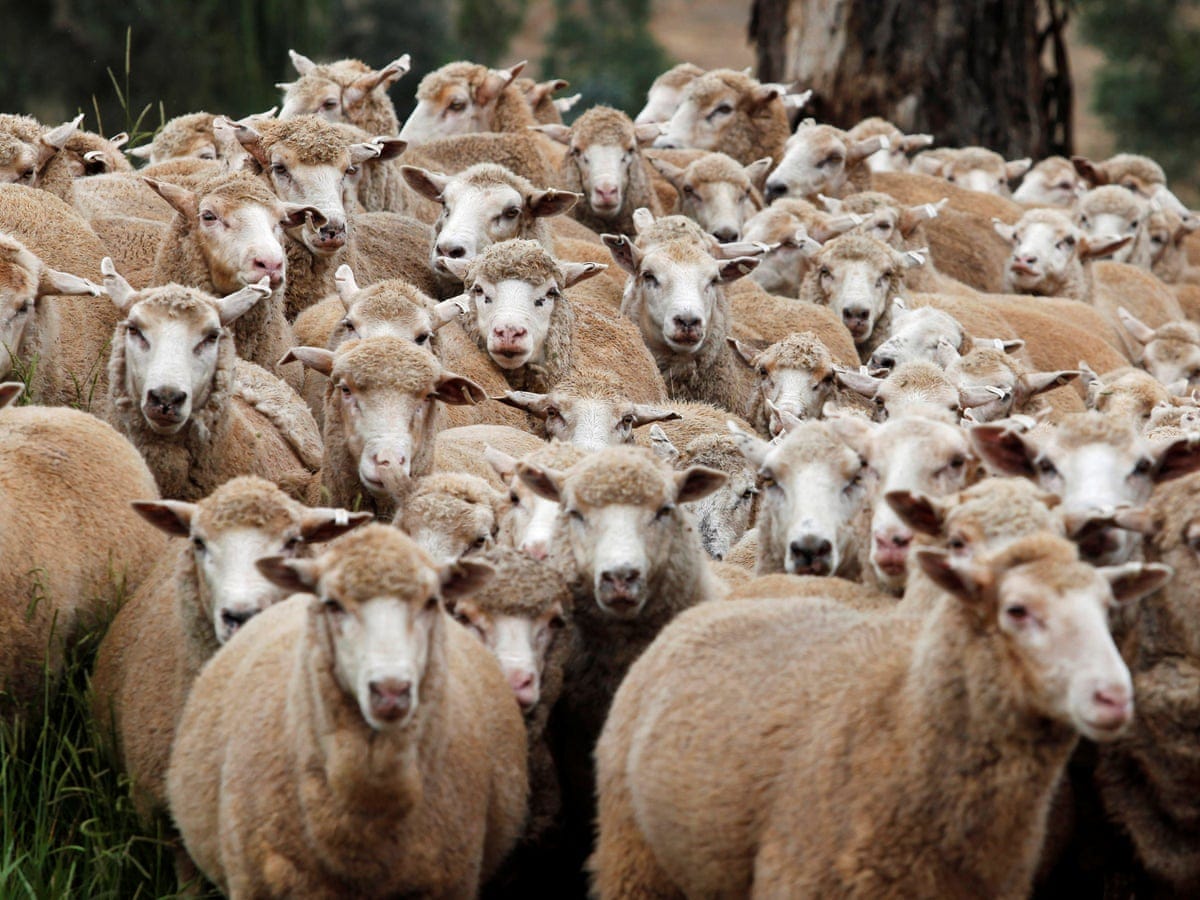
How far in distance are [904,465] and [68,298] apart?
163 inches

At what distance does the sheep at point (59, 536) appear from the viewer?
6730mm

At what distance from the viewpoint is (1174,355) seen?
11.3 m

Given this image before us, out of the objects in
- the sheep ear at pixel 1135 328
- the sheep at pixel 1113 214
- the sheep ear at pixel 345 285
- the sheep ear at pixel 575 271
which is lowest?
the sheep at pixel 1113 214

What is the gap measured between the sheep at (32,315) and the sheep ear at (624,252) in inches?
111

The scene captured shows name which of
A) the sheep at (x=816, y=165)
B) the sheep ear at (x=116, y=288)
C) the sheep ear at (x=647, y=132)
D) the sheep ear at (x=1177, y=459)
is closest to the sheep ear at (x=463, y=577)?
the sheep ear at (x=1177, y=459)

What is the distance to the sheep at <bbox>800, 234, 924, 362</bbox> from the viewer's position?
11.1 m

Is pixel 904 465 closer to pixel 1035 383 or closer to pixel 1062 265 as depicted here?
pixel 1035 383

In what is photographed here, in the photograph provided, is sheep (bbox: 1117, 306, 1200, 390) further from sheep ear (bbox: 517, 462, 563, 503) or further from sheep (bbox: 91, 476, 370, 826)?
sheep (bbox: 91, 476, 370, 826)

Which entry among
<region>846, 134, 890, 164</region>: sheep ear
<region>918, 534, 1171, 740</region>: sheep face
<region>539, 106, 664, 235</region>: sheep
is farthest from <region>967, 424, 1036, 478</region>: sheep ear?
<region>846, 134, 890, 164</region>: sheep ear

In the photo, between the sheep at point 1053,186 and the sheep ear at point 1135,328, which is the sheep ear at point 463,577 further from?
the sheep at point 1053,186

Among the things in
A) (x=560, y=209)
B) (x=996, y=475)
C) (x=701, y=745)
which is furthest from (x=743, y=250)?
(x=701, y=745)

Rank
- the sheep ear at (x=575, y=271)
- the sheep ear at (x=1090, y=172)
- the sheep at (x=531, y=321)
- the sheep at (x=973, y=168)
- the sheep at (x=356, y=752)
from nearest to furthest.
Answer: the sheep at (x=356, y=752), the sheep at (x=531, y=321), the sheep ear at (x=575, y=271), the sheep at (x=973, y=168), the sheep ear at (x=1090, y=172)

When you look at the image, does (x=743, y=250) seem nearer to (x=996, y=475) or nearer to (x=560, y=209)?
(x=560, y=209)

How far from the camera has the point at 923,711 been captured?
494cm
